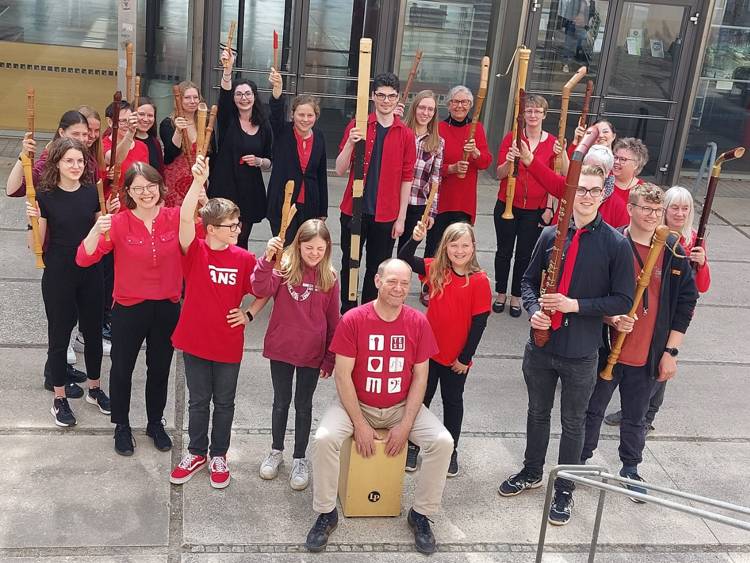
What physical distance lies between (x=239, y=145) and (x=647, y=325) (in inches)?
136

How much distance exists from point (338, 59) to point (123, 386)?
287 inches

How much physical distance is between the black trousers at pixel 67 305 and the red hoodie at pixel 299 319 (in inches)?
49.6

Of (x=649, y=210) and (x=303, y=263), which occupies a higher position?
(x=649, y=210)

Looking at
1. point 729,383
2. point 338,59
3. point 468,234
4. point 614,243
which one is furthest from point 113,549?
point 338,59

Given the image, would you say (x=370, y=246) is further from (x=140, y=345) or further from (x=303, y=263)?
(x=140, y=345)

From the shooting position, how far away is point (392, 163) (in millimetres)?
6867

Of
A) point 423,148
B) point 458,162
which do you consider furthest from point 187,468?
point 458,162

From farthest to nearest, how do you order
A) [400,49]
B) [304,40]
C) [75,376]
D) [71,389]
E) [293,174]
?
[400,49]
[304,40]
[293,174]
[75,376]
[71,389]

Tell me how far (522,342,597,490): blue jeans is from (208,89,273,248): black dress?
2987 millimetres

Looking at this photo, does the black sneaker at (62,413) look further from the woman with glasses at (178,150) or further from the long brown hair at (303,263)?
the woman with glasses at (178,150)

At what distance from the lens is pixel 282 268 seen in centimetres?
495

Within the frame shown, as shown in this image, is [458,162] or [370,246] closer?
[370,246]

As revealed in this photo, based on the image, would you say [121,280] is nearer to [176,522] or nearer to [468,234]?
[176,522]

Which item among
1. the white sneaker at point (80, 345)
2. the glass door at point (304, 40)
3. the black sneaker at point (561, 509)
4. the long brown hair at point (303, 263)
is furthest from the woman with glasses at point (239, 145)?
the glass door at point (304, 40)
